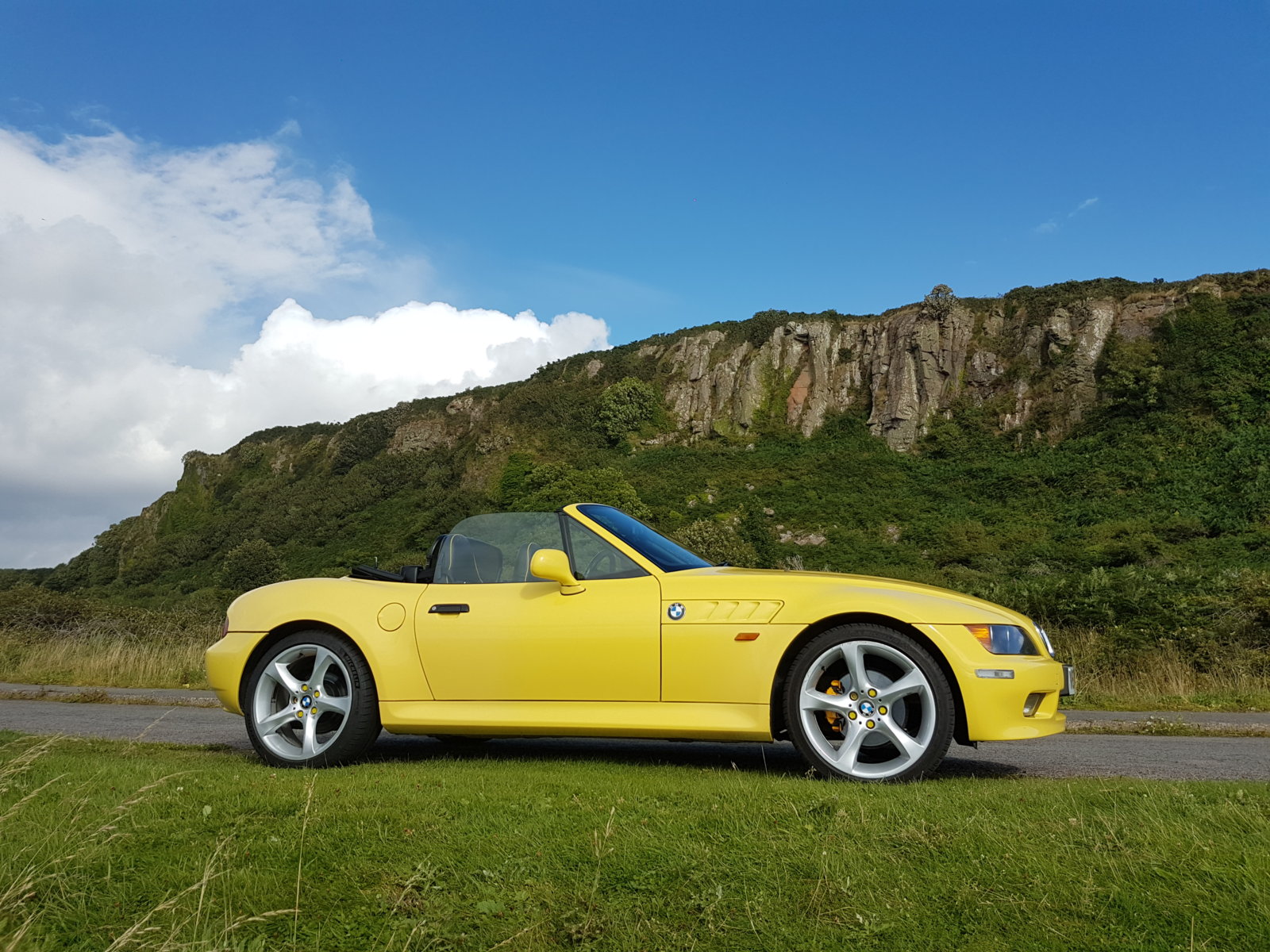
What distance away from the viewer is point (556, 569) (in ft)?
15.9

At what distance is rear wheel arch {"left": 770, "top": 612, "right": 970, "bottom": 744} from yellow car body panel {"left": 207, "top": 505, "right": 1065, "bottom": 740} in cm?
1

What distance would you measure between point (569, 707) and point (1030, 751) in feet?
10.9

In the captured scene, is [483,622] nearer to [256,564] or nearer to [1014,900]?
[1014,900]

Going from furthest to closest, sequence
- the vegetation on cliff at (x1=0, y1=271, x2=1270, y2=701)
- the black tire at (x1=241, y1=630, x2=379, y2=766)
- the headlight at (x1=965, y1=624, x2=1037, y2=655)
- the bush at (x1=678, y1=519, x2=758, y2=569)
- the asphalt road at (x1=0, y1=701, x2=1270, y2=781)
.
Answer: the vegetation on cliff at (x1=0, y1=271, x2=1270, y2=701)
the bush at (x1=678, y1=519, x2=758, y2=569)
the black tire at (x1=241, y1=630, x2=379, y2=766)
the asphalt road at (x1=0, y1=701, x2=1270, y2=781)
the headlight at (x1=965, y1=624, x2=1037, y2=655)

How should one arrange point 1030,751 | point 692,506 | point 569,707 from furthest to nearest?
point 692,506
point 1030,751
point 569,707

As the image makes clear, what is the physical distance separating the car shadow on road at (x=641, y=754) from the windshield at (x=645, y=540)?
112 cm

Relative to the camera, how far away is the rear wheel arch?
14.6 feet

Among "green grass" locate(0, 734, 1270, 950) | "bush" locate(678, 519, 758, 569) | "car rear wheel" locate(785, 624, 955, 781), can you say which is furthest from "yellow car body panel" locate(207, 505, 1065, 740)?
"bush" locate(678, 519, 758, 569)

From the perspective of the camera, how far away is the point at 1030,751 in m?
A: 6.08

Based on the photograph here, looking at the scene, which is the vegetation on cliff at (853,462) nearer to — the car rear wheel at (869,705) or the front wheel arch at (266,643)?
the car rear wheel at (869,705)

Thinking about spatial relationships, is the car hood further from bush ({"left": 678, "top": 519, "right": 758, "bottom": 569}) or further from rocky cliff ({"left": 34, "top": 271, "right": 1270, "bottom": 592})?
rocky cliff ({"left": 34, "top": 271, "right": 1270, "bottom": 592})

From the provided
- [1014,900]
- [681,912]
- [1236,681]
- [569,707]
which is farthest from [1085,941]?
[1236,681]

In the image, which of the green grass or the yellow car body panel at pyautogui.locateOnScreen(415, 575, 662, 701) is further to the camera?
the yellow car body panel at pyautogui.locateOnScreen(415, 575, 662, 701)

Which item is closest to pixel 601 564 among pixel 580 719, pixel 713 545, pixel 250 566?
pixel 580 719
